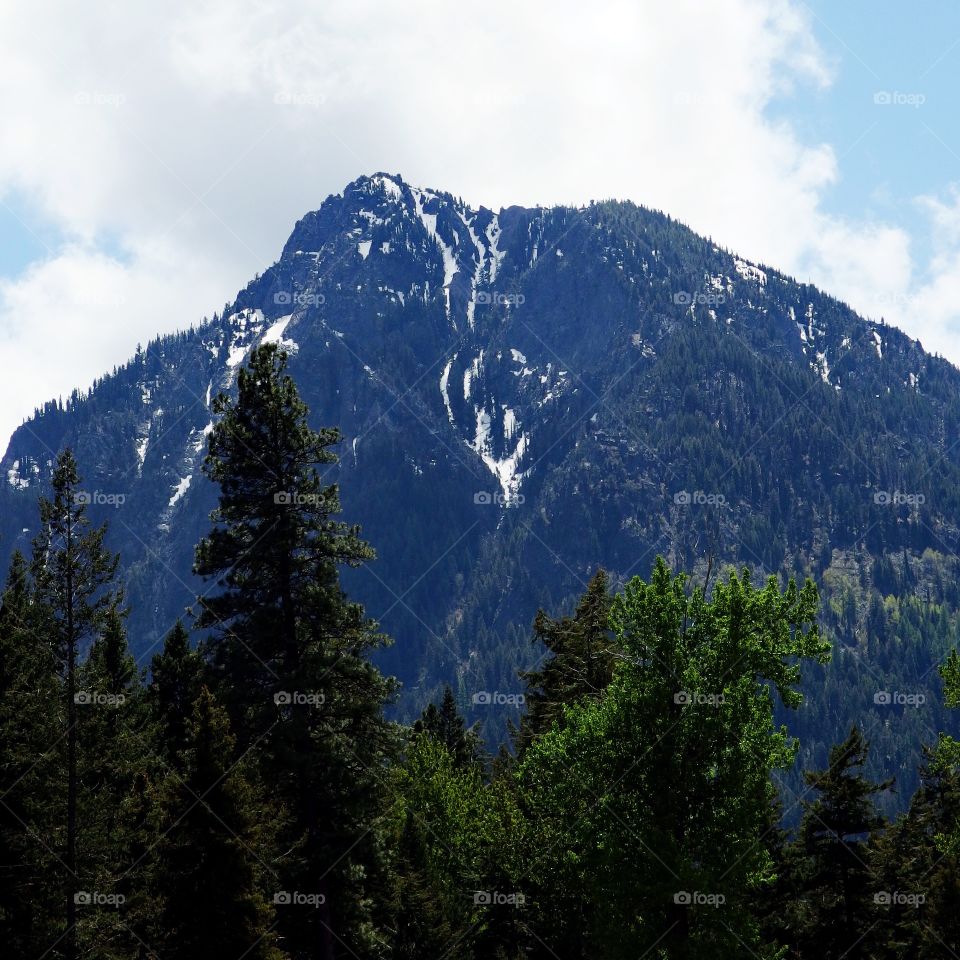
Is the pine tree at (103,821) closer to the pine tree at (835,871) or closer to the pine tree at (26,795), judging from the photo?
the pine tree at (26,795)

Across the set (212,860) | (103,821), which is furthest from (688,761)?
(103,821)

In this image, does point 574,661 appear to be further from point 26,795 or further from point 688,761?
point 26,795

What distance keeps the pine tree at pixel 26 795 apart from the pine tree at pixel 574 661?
17.7 m

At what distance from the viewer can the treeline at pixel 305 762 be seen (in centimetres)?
2505

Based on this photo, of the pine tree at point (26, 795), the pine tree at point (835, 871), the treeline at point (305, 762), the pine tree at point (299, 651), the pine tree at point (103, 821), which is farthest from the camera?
the pine tree at point (835, 871)

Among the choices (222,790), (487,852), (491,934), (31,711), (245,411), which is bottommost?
(491,934)

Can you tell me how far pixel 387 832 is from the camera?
30.1 metres

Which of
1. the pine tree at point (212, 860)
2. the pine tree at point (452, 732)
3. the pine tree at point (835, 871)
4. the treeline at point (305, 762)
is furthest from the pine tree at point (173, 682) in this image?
the pine tree at point (835, 871)

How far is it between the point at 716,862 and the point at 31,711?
17.6 meters

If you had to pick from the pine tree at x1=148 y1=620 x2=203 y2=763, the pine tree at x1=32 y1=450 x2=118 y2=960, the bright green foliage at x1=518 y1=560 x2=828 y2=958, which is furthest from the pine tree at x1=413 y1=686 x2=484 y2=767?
the bright green foliage at x1=518 y1=560 x2=828 y2=958

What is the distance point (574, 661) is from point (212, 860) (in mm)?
19511

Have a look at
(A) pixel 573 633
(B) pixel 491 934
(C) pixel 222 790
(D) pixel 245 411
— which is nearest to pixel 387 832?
(C) pixel 222 790

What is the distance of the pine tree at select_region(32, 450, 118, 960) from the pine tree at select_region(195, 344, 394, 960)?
288 cm

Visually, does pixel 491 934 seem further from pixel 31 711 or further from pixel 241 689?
pixel 31 711
